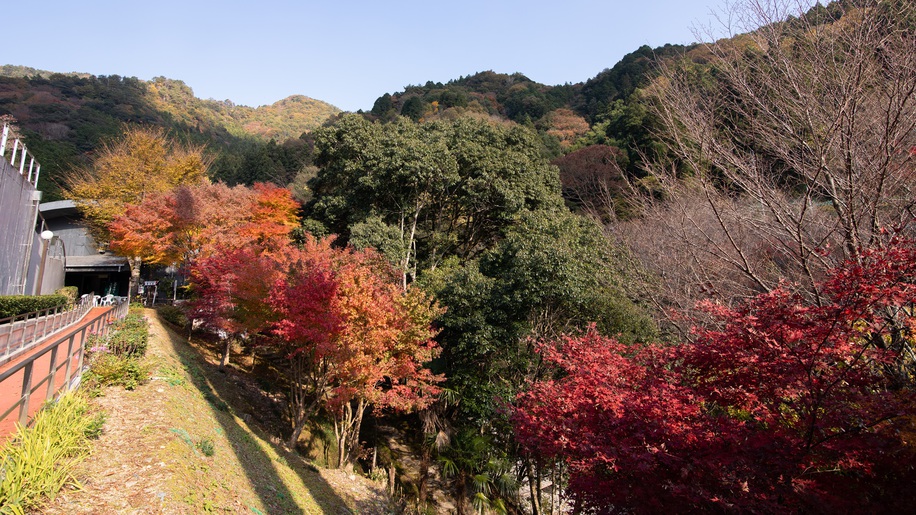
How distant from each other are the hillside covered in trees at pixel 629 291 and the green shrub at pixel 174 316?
2.63 m

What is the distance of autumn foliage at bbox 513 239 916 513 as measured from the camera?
14.3ft

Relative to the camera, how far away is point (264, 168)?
150 feet

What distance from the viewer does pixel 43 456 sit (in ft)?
14.4

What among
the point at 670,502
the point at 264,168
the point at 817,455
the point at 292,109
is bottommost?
the point at 670,502

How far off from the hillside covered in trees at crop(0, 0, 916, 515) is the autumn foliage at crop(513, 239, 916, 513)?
3 cm

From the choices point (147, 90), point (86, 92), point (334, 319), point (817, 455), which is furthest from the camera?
point (147, 90)

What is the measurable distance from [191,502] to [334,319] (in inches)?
240

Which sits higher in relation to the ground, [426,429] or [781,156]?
[781,156]

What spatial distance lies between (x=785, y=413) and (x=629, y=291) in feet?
32.1

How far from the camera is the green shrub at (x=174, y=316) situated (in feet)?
70.2

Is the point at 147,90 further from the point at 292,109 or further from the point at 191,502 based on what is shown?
the point at 191,502

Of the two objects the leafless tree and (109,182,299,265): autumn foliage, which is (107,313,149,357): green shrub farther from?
the leafless tree

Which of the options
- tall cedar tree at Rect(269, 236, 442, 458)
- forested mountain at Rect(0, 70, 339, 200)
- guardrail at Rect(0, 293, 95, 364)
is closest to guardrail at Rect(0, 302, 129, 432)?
guardrail at Rect(0, 293, 95, 364)

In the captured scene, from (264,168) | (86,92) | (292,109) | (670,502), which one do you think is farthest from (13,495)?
(292,109)
